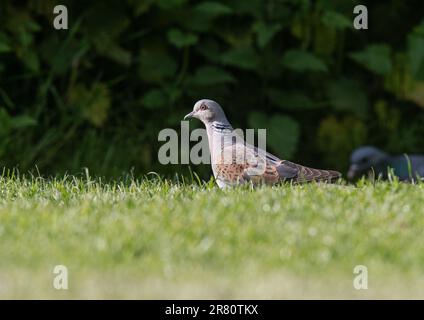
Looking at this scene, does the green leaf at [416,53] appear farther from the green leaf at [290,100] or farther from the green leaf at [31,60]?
the green leaf at [31,60]

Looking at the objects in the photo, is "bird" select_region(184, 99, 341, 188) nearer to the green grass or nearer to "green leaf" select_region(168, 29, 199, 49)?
the green grass

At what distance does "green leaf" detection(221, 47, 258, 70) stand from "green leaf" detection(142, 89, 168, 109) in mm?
653

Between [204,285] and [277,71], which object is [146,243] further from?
[277,71]

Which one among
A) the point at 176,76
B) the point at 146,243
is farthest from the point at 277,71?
the point at 146,243

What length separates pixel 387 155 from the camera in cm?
954

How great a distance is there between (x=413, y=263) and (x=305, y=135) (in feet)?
16.9

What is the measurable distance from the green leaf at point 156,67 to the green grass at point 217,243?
3228 millimetres

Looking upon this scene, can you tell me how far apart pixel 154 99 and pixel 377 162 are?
2.12 metres

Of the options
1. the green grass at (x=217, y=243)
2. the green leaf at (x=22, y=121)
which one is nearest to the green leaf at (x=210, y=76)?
the green leaf at (x=22, y=121)

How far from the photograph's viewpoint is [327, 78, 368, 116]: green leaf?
9727mm

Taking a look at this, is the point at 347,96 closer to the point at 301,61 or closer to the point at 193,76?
the point at 301,61

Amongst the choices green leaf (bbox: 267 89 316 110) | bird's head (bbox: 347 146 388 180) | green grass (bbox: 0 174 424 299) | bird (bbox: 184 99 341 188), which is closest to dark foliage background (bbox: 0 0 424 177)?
green leaf (bbox: 267 89 316 110)

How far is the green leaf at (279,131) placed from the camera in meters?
9.25

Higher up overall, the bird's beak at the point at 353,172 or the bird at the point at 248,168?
the bird's beak at the point at 353,172
